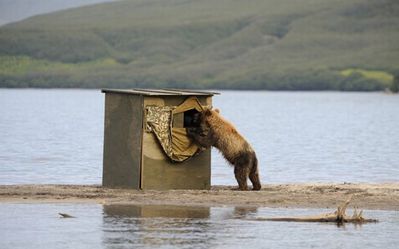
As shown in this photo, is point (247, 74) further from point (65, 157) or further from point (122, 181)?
point (122, 181)

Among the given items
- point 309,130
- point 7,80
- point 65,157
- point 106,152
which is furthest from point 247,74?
point 106,152

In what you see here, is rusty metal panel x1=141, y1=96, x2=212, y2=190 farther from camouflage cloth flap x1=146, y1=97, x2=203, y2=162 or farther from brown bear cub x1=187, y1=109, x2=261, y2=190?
brown bear cub x1=187, y1=109, x2=261, y2=190

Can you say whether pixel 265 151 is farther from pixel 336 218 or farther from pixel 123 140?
pixel 336 218

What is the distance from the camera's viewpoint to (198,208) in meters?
18.2

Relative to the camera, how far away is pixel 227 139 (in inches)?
794

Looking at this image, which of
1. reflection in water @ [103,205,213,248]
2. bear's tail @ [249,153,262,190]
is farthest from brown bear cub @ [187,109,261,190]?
reflection in water @ [103,205,213,248]

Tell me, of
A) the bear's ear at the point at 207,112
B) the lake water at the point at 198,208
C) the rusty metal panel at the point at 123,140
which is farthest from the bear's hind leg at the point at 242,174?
the lake water at the point at 198,208

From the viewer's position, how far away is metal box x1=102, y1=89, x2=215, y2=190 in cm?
2002

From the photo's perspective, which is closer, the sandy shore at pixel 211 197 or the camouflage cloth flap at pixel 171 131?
the sandy shore at pixel 211 197

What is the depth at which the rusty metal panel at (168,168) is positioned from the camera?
65.7ft

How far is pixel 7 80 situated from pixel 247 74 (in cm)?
3762

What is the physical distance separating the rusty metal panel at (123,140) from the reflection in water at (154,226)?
191cm

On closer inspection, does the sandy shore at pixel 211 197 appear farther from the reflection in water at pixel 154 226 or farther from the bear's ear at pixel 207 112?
the bear's ear at pixel 207 112

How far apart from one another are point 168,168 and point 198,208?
2156mm
